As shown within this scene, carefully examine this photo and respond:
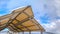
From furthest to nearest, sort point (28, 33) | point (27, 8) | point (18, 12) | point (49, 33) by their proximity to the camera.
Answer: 1. point (28, 33)
2. point (49, 33)
3. point (18, 12)
4. point (27, 8)

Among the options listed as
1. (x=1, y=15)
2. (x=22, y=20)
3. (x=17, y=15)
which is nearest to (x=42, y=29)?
(x=22, y=20)

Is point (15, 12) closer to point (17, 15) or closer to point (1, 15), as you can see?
point (17, 15)

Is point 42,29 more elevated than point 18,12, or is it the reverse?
point 18,12

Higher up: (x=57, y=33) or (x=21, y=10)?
(x=21, y=10)

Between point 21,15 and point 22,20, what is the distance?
4.04 feet

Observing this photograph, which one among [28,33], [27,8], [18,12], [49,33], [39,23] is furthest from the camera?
[28,33]

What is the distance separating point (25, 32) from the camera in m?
15.2

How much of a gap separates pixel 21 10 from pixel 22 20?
2.14m

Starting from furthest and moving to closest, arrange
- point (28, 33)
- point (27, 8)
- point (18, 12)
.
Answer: point (28, 33) → point (18, 12) → point (27, 8)

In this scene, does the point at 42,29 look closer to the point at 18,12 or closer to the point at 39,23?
the point at 39,23

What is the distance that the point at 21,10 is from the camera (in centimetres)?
995

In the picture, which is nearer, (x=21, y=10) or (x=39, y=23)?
(x=21, y=10)

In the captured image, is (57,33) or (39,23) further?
(57,33)

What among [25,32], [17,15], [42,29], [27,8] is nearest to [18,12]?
[17,15]
